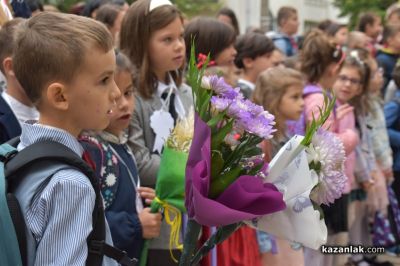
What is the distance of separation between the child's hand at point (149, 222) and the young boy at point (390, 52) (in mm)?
5505

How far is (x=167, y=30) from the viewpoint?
3.54 metres

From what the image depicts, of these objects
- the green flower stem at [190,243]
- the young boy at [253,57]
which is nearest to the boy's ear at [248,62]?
the young boy at [253,57]

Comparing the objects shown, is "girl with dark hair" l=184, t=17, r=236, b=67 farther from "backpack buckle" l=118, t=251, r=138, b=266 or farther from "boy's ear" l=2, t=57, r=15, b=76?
"backpack buckle" l=118, t=251, r=138, b=266

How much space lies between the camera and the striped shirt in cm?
171

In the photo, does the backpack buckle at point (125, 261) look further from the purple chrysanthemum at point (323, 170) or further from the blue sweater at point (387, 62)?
the blue sweater at point (387, 62)

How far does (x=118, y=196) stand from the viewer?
9.37 ft

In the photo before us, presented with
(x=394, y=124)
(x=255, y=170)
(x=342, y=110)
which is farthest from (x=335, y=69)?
(x=255, y=170)

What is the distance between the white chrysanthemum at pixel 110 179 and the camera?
111 inches

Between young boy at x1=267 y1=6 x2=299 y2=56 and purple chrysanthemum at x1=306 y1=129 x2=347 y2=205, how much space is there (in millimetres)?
7037

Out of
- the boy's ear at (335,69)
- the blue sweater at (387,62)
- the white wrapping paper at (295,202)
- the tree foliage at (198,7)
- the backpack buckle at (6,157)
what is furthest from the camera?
the tree foliage at (198,7)

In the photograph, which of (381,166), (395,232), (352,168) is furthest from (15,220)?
(395,232)

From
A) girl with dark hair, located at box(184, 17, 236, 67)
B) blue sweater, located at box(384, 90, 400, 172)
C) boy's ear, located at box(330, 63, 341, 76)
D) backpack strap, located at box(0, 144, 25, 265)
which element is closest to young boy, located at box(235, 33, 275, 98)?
boy's ear, located at box(330, 63, 341, 76)

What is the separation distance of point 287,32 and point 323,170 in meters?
7.76

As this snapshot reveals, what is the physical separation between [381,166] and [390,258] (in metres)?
0.91
